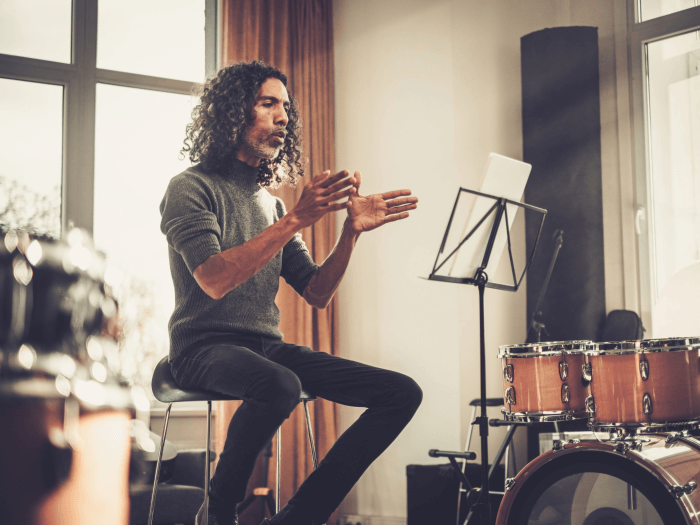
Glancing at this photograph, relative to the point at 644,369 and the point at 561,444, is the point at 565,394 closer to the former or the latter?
the point at 561,444

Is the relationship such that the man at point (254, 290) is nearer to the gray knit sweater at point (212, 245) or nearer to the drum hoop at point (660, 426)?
the gray knit sweater at point (212, 245)

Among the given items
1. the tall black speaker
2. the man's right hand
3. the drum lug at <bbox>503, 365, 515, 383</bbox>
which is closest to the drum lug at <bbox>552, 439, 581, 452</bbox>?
the drum lug at <bbox>503, 365, 515, 383</bbox>

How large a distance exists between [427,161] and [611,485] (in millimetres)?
1925

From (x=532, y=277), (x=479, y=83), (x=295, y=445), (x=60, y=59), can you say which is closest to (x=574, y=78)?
(x=479, y=83)

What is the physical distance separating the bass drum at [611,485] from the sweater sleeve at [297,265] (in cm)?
89

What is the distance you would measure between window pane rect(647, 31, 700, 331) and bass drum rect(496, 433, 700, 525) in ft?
5.84

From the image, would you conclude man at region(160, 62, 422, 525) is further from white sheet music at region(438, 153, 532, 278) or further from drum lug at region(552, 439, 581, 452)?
drum lug at region(552, 439, 581, 452)

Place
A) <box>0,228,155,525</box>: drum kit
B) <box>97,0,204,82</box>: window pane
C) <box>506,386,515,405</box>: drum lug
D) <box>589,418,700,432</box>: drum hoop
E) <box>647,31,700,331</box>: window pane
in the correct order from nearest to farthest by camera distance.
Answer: <box>0,228,155,525</box>: drum kit < <box>589,418,700,432</box>: drum hoop < <box>506,386,515,405</box>: drum lug < <box>647,31,700,331</box>: window pane < <box>97,0,204,82</box>: window pane

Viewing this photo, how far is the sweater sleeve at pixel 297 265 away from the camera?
208 centimetres

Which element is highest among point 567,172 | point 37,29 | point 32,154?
point 37,29

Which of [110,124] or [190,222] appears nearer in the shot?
[190,222]

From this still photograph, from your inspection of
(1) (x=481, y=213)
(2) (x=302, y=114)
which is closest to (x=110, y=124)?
(2) (x=302, y=114)

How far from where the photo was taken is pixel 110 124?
3549 millimetres

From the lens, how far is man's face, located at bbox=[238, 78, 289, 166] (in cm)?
200
